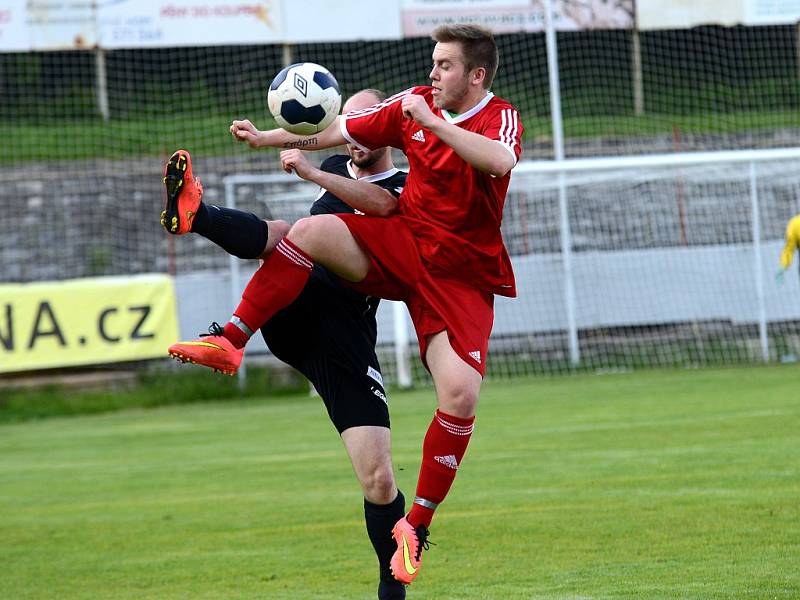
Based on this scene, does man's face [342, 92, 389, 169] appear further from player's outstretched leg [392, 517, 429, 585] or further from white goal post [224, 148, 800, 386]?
white goal post [224, 148, 800, 386]

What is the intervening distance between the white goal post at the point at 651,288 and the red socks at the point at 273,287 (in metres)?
11.7

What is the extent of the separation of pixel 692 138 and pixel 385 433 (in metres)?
18.7

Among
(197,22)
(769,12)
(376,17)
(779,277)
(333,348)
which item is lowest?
Answer: (779,277)

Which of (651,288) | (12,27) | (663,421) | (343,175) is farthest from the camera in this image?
(12,27)

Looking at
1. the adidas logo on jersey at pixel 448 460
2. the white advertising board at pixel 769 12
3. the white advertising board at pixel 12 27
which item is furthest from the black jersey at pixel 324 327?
the white advertising board at pixel 769 12

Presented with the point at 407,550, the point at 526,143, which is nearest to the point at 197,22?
the point at 526,143

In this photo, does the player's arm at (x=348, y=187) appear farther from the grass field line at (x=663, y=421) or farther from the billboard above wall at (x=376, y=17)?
the billboard above wall at (x=376, y=17)

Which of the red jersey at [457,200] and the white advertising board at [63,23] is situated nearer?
the red jersey at [457,200]

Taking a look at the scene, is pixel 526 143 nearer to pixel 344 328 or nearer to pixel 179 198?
pixel 344 328

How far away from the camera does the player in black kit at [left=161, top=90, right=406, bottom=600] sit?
598 cm

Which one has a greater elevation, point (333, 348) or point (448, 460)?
point (333, 348)

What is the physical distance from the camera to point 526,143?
24125 millimetres

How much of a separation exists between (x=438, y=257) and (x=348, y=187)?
526mm

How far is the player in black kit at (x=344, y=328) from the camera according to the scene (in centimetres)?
598
